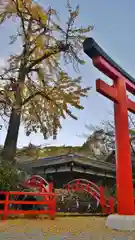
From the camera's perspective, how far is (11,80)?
12172mm

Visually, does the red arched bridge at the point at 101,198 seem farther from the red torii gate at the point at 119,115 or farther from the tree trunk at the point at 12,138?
the red torii gate at the point at 119,115

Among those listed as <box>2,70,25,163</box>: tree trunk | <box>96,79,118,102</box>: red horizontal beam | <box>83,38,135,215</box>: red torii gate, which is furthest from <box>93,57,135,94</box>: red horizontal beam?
<box>2,70,25,163</box>: tree trunk

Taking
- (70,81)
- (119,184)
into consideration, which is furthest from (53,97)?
(119,184)

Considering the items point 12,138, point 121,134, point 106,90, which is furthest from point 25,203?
point 106,90

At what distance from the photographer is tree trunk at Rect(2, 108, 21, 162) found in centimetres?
1130

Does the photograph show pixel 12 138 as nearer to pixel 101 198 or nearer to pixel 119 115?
pixel 101 198

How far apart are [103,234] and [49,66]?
1072 cm

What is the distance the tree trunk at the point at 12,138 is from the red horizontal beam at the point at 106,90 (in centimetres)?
662

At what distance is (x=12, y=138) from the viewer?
11812mm

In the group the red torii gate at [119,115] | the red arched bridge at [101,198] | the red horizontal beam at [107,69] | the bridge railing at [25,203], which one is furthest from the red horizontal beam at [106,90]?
the red arched bridge at [101,198]

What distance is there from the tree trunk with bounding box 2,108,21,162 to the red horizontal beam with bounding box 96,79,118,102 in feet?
21.7

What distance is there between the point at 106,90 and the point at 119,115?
0.85m

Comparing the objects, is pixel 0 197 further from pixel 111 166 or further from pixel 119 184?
pixel 111 166

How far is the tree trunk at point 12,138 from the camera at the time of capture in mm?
11302
